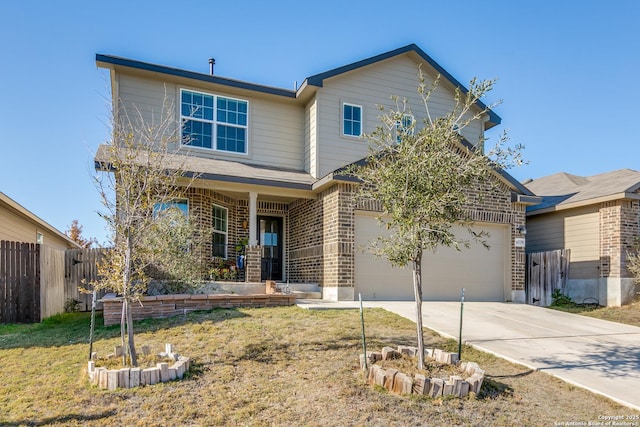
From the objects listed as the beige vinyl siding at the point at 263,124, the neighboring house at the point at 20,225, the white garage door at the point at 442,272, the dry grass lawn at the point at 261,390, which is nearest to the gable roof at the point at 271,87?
the beige vinyl siding at the point at 263,124

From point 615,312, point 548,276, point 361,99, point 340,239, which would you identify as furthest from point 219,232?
point 615,312

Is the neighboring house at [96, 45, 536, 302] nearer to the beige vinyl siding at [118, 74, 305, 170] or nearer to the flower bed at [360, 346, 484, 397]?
the beige vinyl siding at [118, 74, 305, 170]

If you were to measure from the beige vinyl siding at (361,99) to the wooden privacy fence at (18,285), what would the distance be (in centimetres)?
779

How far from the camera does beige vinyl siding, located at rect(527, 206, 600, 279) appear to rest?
45.2 ft

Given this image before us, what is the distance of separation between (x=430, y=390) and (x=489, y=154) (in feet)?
10.0

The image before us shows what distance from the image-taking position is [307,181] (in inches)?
500

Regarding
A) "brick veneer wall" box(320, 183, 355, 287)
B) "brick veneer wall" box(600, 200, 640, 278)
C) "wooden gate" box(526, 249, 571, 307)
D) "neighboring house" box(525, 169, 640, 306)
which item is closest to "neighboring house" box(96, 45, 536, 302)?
"brick veneer wall" box(320, 183, 355, 287)

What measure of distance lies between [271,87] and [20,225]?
400 inches

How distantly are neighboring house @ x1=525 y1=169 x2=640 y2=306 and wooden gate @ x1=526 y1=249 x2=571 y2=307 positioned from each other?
0.66m

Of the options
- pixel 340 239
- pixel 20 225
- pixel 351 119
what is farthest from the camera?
pixel 20 225

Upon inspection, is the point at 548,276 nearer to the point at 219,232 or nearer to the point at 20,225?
the point at 219,232

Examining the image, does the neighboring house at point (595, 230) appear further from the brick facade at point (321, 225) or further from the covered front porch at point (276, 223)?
the covered front porch at point (276, 223)

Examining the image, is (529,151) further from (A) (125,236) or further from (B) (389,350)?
(A) (125,236)

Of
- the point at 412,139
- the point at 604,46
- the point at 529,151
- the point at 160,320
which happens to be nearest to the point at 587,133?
the point at 604,46
